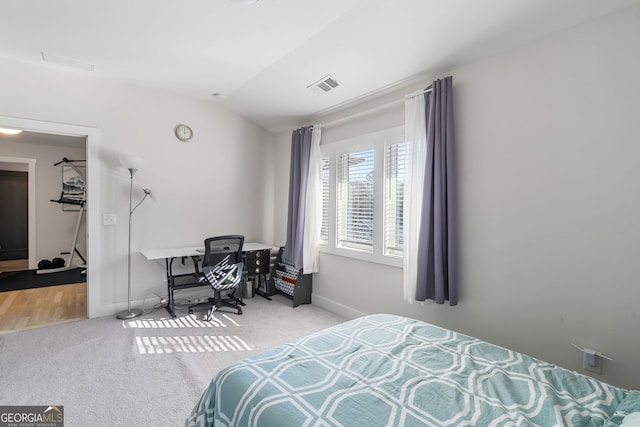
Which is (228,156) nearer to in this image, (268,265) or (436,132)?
(268,265)

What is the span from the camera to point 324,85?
322 centimetres

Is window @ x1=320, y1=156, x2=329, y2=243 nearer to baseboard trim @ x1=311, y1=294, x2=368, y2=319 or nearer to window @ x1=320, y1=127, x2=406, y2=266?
window @ x1=320, y1=127, x2=406, y2=266

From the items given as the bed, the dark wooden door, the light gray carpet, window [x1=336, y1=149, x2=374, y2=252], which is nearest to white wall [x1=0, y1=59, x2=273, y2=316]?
the light gray carpet

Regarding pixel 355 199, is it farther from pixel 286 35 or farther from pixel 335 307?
pixel 286 35

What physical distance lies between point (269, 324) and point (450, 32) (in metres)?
3.14

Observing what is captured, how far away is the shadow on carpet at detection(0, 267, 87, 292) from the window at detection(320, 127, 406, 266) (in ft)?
13.7

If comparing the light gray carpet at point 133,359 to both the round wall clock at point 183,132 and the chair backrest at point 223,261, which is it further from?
the round wall clock at point 183,132

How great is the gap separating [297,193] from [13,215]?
253 inches

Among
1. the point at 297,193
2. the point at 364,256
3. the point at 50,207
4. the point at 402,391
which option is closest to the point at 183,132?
the point at 297,193

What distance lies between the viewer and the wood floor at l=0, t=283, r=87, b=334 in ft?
10.6

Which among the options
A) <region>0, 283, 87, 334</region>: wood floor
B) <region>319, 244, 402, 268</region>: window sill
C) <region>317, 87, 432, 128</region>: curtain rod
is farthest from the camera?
<region>0, 283, 87, 334</region>: wood floor

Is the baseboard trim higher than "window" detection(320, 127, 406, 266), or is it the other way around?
"window" detection(320, 127, 406, 266)

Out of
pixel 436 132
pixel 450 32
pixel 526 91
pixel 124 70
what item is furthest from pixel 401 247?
pixel 124 70

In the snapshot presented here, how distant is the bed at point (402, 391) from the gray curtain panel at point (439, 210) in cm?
94
